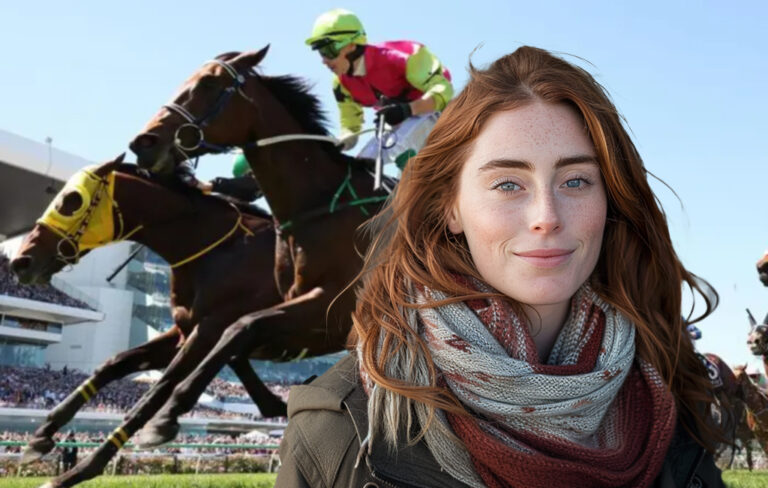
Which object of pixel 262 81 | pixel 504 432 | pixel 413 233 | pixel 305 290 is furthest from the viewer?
pixel 262 81

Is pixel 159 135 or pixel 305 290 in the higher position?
pixel 159 135

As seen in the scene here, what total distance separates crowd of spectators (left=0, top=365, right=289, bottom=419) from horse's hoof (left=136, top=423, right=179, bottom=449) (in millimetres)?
16416

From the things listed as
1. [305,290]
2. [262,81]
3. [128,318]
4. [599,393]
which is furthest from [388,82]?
[128,318]

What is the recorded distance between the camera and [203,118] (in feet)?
15.5

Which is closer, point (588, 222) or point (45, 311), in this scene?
point (588, 222)

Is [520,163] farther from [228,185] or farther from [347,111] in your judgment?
[228,185]

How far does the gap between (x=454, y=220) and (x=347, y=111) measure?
163 inches

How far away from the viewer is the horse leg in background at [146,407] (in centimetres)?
427

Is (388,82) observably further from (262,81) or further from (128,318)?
(128,318)

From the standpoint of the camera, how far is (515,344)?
131 cm

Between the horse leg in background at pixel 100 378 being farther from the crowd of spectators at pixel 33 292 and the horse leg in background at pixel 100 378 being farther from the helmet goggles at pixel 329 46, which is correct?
the crowd of spectators at pixel 33 292

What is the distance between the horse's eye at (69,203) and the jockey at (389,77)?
6.68 ft

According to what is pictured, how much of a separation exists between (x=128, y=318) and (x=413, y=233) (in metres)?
36.7

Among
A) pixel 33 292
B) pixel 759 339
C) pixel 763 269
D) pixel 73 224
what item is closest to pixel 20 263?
pixel 73 224
